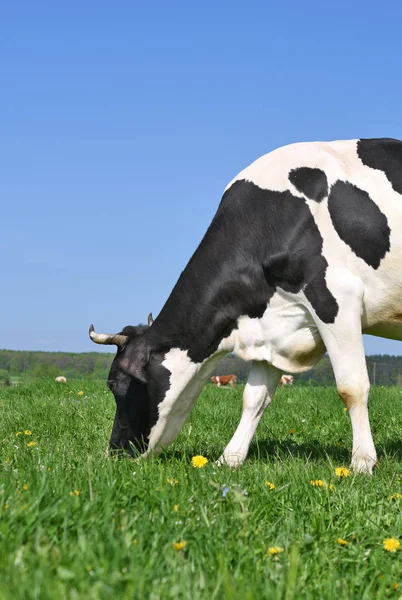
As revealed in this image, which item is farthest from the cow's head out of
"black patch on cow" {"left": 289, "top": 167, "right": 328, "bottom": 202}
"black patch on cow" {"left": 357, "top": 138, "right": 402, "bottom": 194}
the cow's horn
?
"black patch on cow" {"left": 357, "top": 138, "right": 402, "bottom": 194}

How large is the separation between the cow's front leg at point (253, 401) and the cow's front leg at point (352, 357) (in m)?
1.00

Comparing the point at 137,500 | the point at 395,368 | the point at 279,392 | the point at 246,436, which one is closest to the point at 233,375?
the point at 395,368

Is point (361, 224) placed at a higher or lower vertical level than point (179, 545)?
higher

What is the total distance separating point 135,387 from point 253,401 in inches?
43.8

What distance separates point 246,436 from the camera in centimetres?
677

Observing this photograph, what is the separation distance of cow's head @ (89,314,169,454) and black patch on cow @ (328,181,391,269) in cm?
195

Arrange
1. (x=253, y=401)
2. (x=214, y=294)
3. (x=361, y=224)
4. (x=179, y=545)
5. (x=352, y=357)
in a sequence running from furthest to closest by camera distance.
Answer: (x=253, y=401)
(x=214, y=294)
(x=361, y=224)
(x=352, y=357)
(x=179, y=545)

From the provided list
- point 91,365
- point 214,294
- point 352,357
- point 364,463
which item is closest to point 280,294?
point 214,294

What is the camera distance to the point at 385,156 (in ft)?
21.2

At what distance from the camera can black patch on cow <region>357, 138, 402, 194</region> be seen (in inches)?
249

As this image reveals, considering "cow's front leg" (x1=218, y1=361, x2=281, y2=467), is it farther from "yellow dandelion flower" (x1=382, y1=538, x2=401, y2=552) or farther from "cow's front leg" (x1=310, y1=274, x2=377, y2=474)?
"yellow dandelion flower" (x1=382, y1=538, x2=401, y2=552)

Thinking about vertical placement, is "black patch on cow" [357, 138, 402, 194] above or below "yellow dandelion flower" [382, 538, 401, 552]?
above

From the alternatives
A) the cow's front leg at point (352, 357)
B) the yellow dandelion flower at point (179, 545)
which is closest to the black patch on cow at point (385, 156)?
the cow's front leg at point (352, 357)

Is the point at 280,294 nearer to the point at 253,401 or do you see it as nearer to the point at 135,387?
the point at 253,401
